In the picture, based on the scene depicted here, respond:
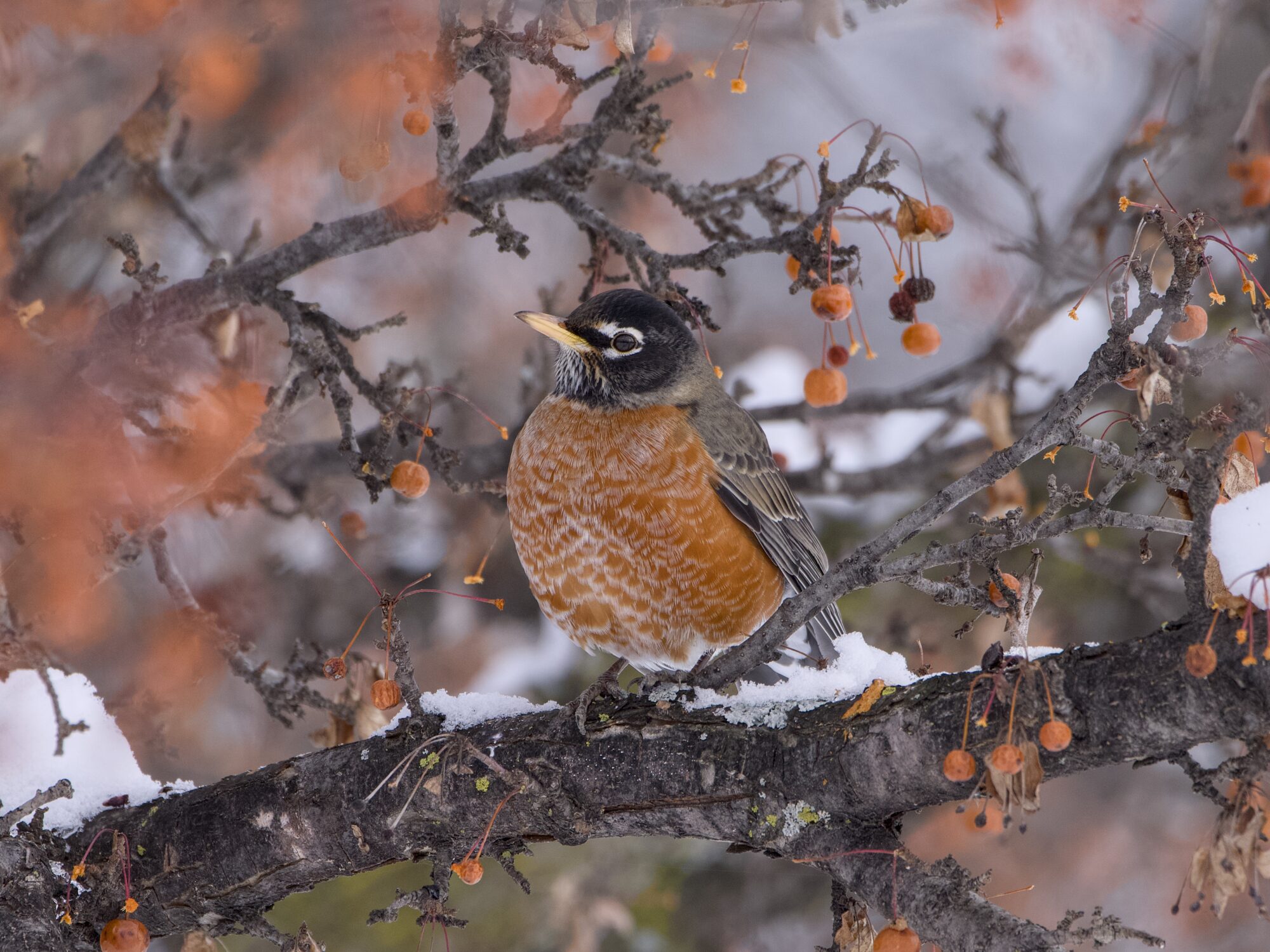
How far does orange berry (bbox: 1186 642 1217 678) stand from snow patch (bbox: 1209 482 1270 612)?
0.39ft

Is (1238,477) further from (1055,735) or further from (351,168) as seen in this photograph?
(351,168)

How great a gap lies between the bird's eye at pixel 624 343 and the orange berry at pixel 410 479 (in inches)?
41.2

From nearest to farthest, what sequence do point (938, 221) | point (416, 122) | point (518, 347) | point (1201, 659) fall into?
point (1201, 659) < point (938, 221) < point (416, 122) < point (518, 347)

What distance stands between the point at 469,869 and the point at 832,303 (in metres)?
1.87

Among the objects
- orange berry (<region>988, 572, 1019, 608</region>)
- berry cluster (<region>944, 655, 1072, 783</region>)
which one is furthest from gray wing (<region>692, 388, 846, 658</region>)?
berry cluster (<region>944, 655, 1072, 783</region>)

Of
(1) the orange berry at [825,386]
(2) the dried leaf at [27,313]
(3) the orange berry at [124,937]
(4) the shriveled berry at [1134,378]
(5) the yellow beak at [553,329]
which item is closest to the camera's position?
(4) the shriveled berry at [1134,378]

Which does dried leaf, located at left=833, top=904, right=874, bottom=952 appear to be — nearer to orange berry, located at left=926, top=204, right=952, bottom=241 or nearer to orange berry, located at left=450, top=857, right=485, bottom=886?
orange berry, located at left=450, top=857, right=485, bottom=886

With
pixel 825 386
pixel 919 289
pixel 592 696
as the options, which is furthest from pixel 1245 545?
pixel 825 386

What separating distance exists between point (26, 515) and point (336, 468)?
1833mm

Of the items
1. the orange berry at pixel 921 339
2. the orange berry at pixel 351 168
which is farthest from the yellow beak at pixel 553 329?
the orange berry at pixel 921 339

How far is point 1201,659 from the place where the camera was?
1987mm

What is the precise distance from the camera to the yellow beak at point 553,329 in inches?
156

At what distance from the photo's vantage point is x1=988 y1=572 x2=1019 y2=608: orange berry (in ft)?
8.14

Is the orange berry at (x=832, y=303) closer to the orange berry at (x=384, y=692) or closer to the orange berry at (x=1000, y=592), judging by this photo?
the orange berry at (x=1000, y=592)
